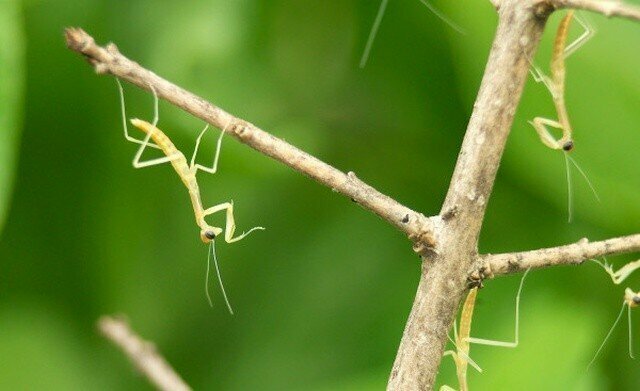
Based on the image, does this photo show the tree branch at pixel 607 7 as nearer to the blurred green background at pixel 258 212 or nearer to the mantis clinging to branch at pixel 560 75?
the mantis clinging to branch at pixel 560 75

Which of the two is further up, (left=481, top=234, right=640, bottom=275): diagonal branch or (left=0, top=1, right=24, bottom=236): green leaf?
(left=0, top=1, right=24, bottom=236): green leaf

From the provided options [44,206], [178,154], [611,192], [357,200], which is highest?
[44,206]

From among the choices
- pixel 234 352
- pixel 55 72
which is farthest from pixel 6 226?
pixel 234 352

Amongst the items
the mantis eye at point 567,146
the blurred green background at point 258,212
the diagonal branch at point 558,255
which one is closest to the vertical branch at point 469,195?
the diagonal branch at point 558,255

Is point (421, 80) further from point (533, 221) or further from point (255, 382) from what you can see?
point (255, 382)

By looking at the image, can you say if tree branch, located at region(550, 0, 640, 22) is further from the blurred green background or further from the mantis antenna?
the blurred green background

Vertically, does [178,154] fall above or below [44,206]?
below

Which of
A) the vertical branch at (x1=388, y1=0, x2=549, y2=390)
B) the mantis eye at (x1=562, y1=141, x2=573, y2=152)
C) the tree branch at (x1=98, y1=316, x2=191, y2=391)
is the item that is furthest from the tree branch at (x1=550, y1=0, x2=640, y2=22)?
the tree branch at (x1=98, y1=316, x2=191, y2=391)
